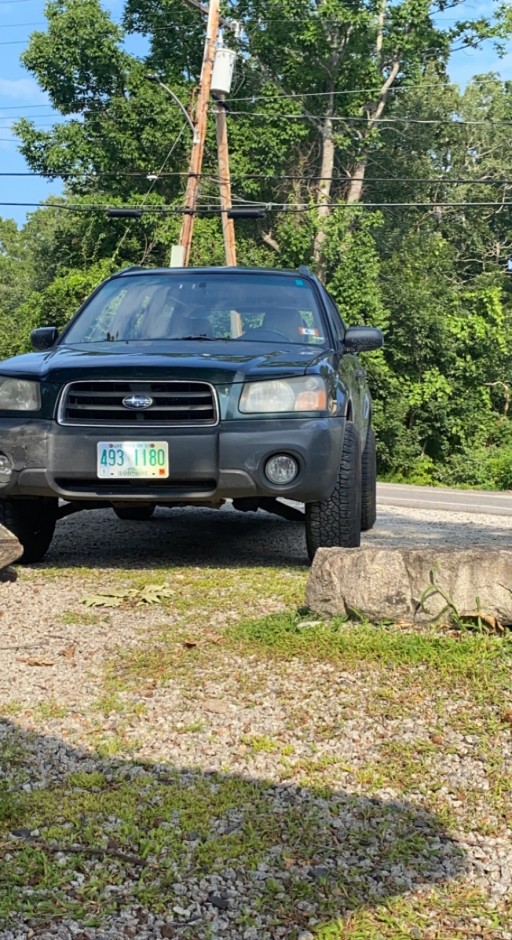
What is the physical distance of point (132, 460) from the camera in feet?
17.6

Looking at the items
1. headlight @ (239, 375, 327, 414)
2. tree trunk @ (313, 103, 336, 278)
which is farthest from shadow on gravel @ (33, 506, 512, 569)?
tree trunk @ (313, 103, 336, 278)

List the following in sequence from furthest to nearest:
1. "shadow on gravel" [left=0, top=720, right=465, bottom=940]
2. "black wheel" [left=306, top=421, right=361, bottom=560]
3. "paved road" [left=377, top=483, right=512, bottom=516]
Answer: "paved road" [left=377, top=483, right=512, bottom=516]
"black wheel" [left=306, top=421, right=361, bottom=560]
"shadow on gravel" [left=0, top=720, right=465, bottom=940]

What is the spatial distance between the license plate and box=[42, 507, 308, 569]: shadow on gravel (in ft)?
2.48

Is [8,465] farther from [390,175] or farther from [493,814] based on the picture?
[390,175]

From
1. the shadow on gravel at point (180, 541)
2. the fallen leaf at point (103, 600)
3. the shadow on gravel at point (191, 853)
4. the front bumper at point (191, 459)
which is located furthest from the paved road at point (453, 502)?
the shadow on gravel at point (191, 853)

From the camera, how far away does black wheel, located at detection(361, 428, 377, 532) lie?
723 cm

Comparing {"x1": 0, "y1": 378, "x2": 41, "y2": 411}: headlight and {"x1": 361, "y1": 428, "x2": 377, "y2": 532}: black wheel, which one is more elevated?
{"x1": 0, "y1": 378, "x2": 41, "y2": 411}: headlight

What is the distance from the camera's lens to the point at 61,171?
119 ft

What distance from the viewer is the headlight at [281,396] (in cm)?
536

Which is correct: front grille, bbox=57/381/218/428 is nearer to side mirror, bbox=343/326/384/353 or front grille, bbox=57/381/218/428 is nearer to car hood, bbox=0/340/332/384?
car hood, bbox=0/340/332/384

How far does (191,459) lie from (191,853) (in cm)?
299

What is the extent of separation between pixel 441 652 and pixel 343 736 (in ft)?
2.36

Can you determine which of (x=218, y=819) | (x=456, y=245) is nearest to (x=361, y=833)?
(x=218, y=819)

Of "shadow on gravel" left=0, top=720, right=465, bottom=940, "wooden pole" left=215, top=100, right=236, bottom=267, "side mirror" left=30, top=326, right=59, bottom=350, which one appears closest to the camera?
"shadow on gravel" left=0, top=720, right=465, bottom=940
